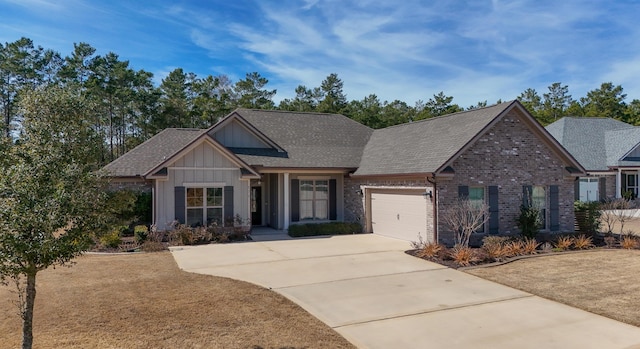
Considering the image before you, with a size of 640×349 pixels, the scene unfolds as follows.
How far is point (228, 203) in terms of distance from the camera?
1786 cm

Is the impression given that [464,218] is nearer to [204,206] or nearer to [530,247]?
[530,247]

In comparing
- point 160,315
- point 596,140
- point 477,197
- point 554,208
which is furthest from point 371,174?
point 596,140

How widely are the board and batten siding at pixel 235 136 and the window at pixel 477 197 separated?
1019 centimetres

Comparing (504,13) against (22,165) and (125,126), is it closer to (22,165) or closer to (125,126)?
(22,165)

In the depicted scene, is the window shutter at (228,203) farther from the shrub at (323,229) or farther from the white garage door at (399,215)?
the white garage door at (399,215)

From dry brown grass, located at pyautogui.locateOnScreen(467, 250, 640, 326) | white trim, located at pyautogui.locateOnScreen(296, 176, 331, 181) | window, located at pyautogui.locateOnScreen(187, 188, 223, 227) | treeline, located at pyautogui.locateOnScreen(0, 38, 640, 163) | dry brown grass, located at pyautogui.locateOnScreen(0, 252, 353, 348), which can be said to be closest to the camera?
dry brown grass, located at pyautogui.locateOnScreen(0, 252, 353, 348)

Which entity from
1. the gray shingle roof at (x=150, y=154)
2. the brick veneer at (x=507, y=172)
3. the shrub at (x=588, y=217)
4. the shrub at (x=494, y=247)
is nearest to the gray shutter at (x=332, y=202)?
the brick veneer at (x=507, y=172)

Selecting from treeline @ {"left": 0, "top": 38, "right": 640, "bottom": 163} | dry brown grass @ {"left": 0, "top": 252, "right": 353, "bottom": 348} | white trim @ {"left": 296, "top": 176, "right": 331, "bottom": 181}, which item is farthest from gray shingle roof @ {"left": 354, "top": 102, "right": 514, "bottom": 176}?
treeline @ {"left": 0, "top": 38, "right": 640, "bottom": 163}

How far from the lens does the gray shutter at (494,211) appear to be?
50.7ft

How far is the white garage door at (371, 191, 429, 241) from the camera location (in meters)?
15.8

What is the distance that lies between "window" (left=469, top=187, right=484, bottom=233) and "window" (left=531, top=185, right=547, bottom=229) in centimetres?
237

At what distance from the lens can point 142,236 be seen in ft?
53.0

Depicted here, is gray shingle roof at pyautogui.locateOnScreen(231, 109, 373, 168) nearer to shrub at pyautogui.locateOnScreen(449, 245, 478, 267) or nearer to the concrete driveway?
the concrete driveway

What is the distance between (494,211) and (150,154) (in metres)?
15.5
